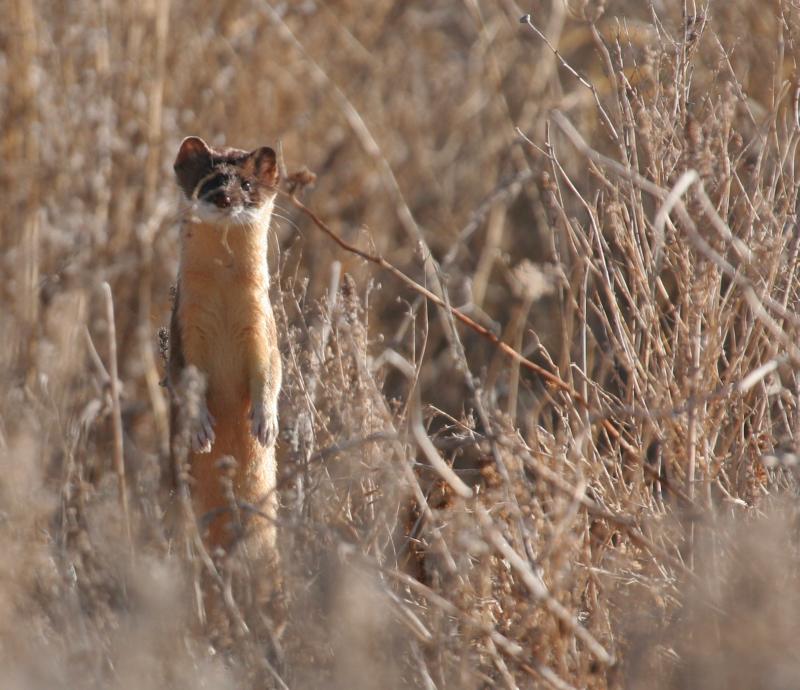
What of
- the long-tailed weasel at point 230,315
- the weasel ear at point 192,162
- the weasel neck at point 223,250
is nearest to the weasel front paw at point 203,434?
the long-tailed weasel at point 230,315

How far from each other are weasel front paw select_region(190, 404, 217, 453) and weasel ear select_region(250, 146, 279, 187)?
783mm

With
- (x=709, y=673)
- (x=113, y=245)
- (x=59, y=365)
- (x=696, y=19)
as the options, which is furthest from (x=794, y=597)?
(x=113, y=245)

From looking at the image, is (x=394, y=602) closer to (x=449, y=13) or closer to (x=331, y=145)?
(x=331, y=145)

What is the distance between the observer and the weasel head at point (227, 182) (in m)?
4.38

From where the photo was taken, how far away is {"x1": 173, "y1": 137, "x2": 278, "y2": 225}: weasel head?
438 cm

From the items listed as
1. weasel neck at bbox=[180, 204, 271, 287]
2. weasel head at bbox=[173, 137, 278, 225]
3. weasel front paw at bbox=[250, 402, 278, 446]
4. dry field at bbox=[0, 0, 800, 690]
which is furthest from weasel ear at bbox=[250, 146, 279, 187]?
weasel front paw at bbox=[250, 402, 278, 446]

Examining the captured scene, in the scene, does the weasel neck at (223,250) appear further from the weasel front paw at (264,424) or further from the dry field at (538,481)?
the weasel front paw at (264,424)

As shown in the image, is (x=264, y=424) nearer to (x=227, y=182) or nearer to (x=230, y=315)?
(x=230, y=315)

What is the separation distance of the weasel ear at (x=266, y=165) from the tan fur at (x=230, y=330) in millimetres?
161

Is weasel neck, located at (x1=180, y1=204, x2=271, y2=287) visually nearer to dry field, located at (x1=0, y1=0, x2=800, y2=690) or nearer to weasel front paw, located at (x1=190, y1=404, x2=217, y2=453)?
dry field, located at (x1=0, y1=0, x2=800, y2=690)

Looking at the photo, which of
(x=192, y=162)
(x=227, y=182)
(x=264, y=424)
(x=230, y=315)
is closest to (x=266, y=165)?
(x=227, y=182)

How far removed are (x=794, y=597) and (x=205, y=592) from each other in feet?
6.59

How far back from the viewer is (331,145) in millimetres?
8938

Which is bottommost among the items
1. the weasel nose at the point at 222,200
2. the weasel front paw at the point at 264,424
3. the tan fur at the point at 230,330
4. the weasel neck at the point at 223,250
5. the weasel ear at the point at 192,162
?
the weasel front paw at the point at 264,424
